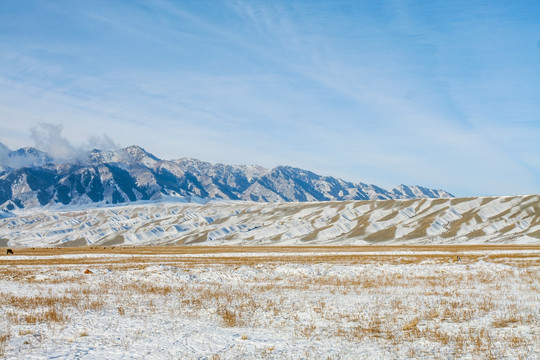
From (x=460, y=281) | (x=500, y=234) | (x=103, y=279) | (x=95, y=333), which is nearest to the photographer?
(x=95, y=333)

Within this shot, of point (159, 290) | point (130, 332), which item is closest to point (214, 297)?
point (159, 290)

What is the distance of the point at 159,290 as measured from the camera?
2655 centimetres

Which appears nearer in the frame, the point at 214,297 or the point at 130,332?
the point at 130,332

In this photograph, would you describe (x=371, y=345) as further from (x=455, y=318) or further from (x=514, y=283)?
(x=514, y=283)

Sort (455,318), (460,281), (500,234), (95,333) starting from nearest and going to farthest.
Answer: (95,333), (455,318), (460,281), (500,234)

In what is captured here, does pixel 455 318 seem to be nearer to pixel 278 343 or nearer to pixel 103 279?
pixel 278 343

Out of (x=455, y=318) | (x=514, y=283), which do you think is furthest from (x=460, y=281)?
(x=455, y=318)

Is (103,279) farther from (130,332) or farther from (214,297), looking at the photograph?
(130,332)

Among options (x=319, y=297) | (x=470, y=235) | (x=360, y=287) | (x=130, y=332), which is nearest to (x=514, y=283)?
(x=360, y=287)

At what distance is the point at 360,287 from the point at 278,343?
1545cm

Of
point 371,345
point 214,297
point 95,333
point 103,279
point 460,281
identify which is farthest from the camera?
point 103,279

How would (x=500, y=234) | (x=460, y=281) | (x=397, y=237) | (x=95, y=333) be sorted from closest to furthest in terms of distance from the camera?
(x=95, y=333) < (x=460, y=281) < (x=500, y=234) < (x=397, y=237)

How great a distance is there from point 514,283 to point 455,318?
14357 mm

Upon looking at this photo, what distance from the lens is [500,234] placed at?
167875 mm
